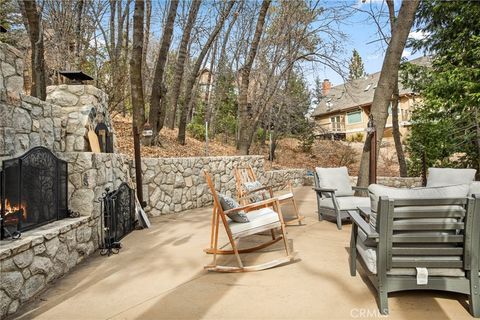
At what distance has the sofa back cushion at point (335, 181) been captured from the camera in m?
5.53

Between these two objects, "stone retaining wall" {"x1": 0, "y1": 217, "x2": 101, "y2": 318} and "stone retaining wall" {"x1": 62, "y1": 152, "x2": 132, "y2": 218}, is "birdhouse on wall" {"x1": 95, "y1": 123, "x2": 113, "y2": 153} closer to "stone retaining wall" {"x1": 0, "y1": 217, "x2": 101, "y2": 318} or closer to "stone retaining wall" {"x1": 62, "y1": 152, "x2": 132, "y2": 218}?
"stone retaining wall" {"x1": 62, "y1": 152, "x2": 132, "y2": 218}

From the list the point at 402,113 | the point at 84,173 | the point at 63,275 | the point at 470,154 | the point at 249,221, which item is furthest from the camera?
the point at 402,113

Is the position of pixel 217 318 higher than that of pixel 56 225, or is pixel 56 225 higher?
pixel 56 225

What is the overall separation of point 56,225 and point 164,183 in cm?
326

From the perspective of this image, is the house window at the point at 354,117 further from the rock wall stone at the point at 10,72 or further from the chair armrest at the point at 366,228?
the rock wall stone at the point at 10,72

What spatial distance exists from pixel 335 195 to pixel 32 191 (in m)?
4.15

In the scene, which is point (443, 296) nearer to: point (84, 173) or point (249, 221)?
point (249, 221)

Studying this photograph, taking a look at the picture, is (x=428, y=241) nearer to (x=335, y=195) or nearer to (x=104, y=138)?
(x=335, y=195)

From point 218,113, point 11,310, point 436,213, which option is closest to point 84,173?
point 11,310

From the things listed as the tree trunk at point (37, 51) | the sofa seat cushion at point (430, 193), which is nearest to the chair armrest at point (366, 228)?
the sofa seat cushion at point (430, 193)

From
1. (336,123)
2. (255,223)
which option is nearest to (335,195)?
(255,223)

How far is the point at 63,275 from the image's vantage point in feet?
10.6

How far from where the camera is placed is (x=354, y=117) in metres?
26.0

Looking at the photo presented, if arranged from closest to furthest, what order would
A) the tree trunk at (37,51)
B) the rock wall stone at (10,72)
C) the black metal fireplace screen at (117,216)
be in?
1. the rock wall stone at (10,72)
2. the black metal fireplace screen at (117,216)
3. the tree trunk at (37,51)
